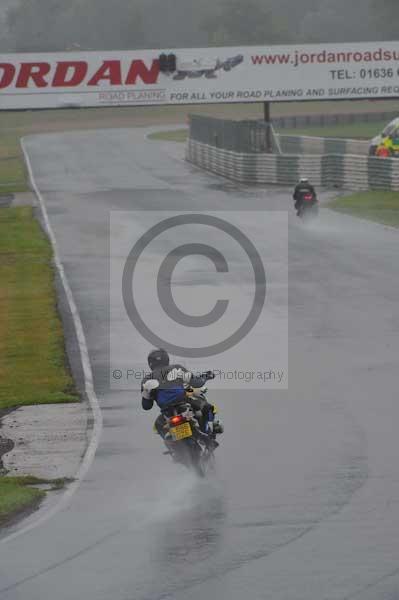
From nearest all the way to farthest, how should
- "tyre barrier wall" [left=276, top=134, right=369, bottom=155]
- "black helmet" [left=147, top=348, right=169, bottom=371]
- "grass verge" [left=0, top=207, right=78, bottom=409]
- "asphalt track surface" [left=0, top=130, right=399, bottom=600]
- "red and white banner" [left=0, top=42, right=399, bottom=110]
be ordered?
"asphalt track surface" [left=0, top=130, right=399, bottom=600] → "black helmet" [left=147, top=348, right=169, bottom=371] → "grass verge" [left=0, top=207, right=78, bottom=409] → "red and white banner" [left=0, top=42, right=399, bottom=110] → "tyre barrier wall" [left=276, top=134, right=369, bottom=155]

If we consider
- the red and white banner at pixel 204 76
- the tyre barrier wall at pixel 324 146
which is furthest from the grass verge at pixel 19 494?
the tyre barrier wall at pixel 324 146

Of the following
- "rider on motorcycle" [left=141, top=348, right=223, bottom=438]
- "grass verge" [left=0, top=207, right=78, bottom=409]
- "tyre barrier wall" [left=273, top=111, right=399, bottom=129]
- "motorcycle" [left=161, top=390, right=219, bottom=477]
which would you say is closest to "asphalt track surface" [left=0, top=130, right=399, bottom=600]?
"motorcycle" [left=161, top=390, right=219, bottom=477]

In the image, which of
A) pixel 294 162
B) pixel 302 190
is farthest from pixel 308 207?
pixel 294 162

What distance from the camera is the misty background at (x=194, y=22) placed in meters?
154

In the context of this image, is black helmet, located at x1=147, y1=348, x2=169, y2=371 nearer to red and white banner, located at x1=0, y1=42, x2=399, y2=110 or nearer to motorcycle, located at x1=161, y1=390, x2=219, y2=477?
motorcycle, located at x1=161, y1=390, x2=219, y2=477

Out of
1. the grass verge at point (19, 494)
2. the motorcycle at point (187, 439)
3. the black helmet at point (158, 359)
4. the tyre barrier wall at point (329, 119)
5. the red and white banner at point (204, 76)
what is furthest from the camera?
the tyre barrier wall at point (329, 119)

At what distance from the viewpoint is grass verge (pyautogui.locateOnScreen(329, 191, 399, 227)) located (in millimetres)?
38250

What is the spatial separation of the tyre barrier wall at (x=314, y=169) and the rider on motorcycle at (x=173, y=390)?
33.4 m

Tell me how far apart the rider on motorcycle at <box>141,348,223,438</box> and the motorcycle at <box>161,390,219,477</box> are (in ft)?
0.24

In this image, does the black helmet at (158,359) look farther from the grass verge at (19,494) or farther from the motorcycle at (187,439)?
the grass verge at (19,494)

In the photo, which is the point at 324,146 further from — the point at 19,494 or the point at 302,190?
the point at 19,494

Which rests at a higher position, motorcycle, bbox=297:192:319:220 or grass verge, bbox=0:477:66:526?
motorcycle, bbox=297:192:319:220

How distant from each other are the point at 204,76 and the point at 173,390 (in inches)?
1652

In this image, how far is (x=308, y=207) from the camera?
3822cm
